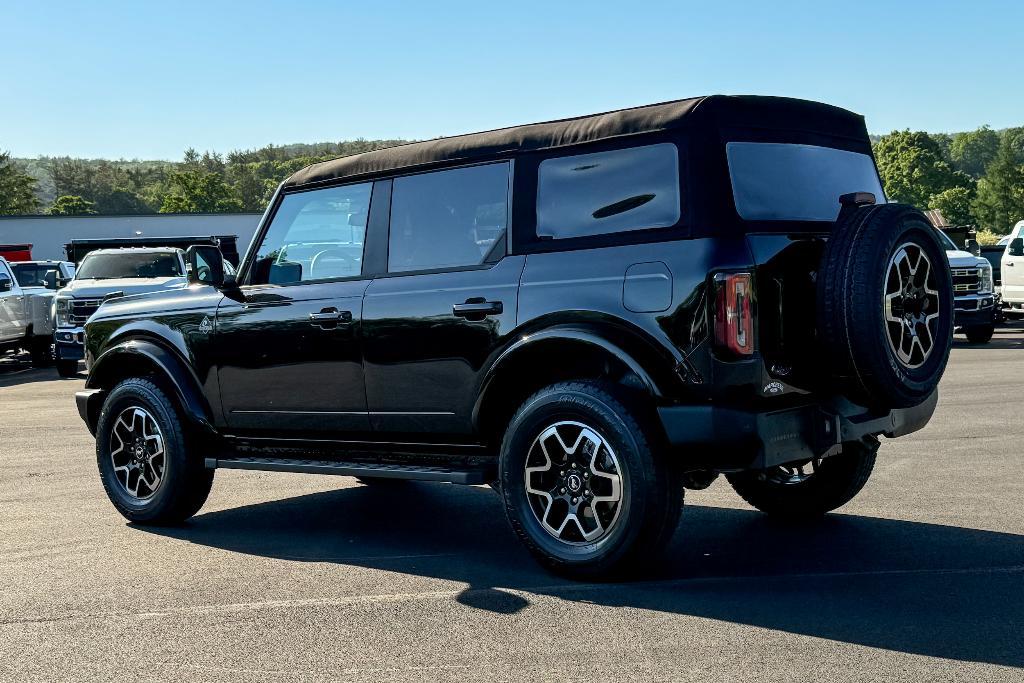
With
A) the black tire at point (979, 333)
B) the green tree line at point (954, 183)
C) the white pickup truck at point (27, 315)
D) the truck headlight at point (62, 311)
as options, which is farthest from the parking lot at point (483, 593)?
the green tree line at point (954, 183)

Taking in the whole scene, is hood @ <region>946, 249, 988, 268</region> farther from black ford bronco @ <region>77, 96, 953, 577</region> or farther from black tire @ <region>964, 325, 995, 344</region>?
black ford bronco @ <region>77, 96, 953, 577</region>

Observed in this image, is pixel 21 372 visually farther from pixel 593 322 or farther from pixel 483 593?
pixel 593 322

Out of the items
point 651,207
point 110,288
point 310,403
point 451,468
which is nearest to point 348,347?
point 310,403

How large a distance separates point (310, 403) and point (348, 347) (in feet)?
1.42

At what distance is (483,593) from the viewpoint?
520 cm

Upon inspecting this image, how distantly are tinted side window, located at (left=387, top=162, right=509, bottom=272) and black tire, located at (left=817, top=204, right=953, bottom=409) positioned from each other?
156cm

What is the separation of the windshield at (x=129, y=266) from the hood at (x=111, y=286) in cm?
23

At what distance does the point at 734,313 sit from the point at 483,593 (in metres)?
1.60

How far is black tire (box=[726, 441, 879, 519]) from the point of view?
20.9ft

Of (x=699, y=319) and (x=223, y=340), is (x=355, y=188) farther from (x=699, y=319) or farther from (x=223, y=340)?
(x=699, y=319)

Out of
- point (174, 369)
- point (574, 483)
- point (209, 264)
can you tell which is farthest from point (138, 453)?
point (574, 483)

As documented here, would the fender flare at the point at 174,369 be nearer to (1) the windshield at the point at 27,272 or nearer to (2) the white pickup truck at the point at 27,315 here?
(2) the white pickup truck at the point at 27,315

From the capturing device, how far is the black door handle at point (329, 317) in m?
→ 6.17

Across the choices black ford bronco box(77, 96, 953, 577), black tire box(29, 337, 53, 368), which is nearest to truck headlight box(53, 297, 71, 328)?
black tire box(29, 337, 53, 368)
